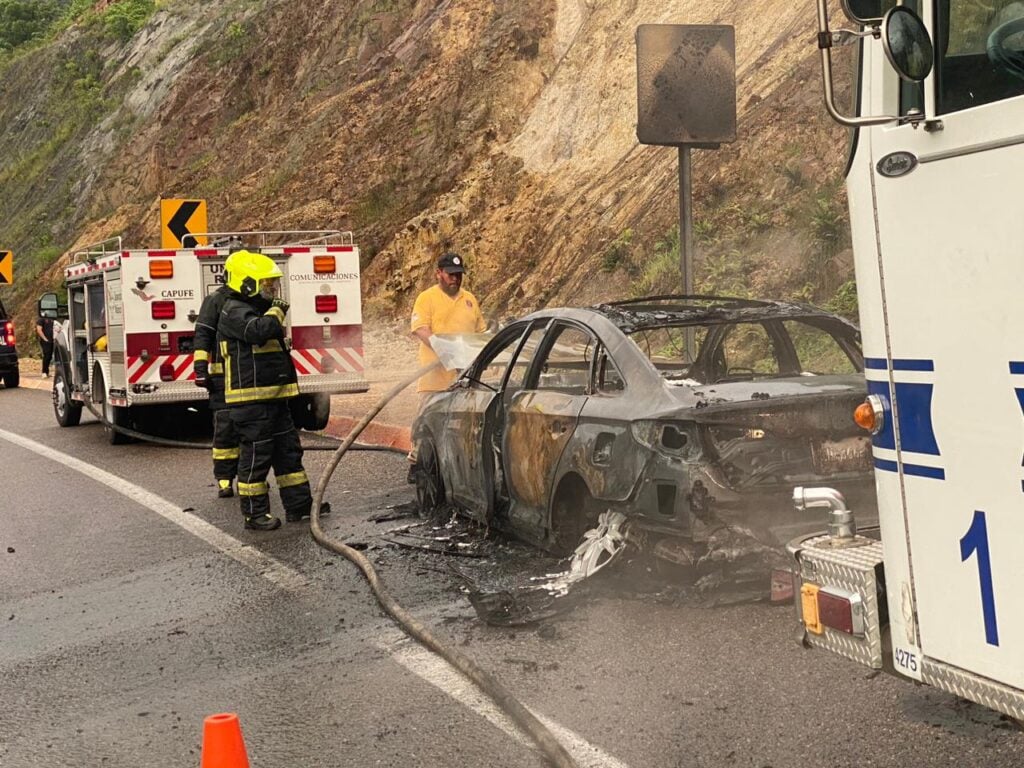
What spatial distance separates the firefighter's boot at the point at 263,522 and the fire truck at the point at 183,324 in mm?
4745

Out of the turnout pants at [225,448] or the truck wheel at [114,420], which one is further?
the truck wheel at [114,420]

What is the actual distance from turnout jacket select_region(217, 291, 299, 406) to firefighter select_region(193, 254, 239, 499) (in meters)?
0.94

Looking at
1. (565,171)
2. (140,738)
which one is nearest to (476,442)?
A: (140,738)

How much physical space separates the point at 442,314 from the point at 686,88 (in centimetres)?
249

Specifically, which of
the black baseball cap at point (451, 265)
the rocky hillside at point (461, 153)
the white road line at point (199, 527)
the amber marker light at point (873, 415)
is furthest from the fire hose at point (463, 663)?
the rocky hillside at point (461, 153)

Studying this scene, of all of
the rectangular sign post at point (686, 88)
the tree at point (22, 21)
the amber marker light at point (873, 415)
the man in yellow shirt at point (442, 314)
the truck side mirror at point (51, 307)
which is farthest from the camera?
the tree at point (22, 21)

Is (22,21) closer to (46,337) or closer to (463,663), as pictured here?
(46,337)

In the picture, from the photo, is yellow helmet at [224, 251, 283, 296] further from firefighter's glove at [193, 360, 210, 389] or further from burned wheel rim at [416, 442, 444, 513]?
burned wheel rim at [416, 442, 444, 513]

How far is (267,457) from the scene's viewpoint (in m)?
8.62

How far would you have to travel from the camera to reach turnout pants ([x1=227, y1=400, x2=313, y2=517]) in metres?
8.59

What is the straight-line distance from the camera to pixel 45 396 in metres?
23.1

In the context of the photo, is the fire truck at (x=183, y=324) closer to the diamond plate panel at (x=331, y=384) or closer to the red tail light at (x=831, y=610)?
the diamond plate panel at (x=331, y=384)

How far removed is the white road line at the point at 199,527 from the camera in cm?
722

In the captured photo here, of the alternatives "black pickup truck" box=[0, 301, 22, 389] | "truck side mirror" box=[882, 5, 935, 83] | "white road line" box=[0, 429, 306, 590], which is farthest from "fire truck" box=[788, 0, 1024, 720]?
"black pickup truck" box=[0, 301, 22, 389]
